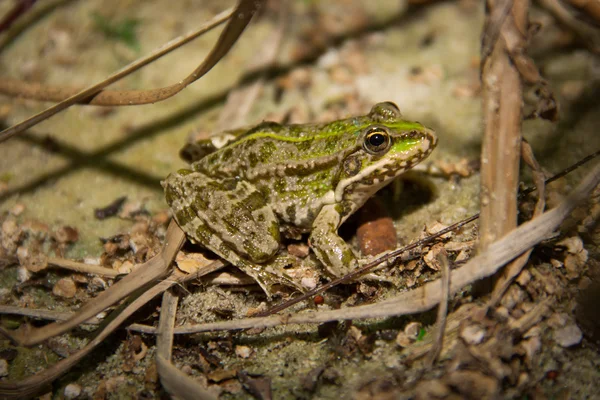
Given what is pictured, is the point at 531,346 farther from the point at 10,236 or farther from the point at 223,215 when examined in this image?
the point at 10,236

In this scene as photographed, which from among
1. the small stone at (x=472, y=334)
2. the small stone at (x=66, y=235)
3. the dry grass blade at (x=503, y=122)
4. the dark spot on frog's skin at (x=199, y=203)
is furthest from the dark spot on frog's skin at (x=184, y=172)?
the small stone at (x=472, y=334)

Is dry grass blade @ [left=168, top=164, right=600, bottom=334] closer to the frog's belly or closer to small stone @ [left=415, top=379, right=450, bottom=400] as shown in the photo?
small stone @ [left=415, top=379, right=450, bottom=400]

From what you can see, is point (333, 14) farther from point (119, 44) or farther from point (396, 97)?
point (119, 44)

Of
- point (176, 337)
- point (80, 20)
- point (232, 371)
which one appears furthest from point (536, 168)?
point (80, 20)

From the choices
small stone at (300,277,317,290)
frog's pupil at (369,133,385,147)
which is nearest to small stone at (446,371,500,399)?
small stone at (300,277,317,290)

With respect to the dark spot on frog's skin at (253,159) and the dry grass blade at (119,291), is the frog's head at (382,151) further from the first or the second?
the dry grass blade at (119,291)

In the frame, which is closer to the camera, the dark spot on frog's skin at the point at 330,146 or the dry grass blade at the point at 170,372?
the dry grass blade at the point at 170,372
